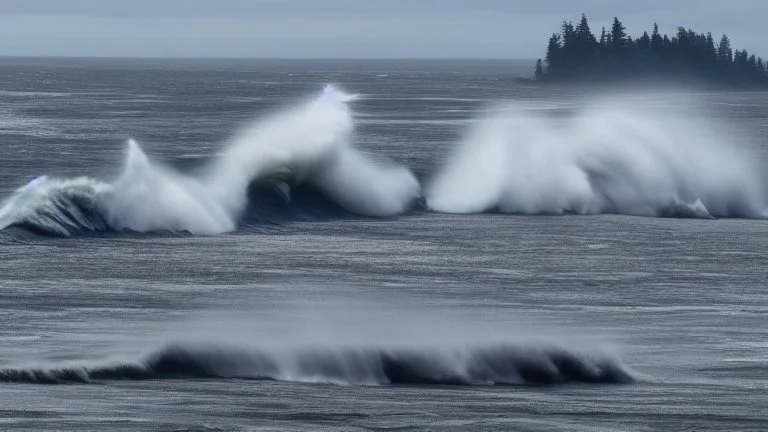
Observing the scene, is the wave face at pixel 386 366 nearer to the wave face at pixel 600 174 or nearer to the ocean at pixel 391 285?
the ocean at pixel 391 285

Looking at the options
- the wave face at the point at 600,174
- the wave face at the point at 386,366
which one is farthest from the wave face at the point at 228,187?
the wave face at the point at 386,366

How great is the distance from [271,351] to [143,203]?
58.5ft

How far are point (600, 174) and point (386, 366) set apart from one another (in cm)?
2966

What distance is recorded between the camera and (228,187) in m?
46.7

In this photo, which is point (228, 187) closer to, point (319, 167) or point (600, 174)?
point (319, 167)

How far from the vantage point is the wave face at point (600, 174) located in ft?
161

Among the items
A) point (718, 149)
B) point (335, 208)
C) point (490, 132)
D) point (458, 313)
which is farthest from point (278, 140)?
point (458, 313)

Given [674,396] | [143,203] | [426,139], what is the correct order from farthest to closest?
[426,139] < [143,203] < [674,396]

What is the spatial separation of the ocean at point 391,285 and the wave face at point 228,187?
0.09 meters

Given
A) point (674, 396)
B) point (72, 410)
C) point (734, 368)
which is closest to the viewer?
point (72, 410)

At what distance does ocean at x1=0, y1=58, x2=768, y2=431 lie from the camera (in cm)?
2181

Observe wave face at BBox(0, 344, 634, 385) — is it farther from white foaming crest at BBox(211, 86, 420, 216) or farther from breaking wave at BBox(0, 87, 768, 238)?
white foaming crest at BBox(211, 86, 420, 216)

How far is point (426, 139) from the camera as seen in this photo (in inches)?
3265

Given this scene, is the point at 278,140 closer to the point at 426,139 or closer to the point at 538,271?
the point at 538,271
